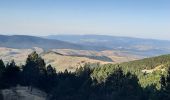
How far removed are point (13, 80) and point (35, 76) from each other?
952 cm

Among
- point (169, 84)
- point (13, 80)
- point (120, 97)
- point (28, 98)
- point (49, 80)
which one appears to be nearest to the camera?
point (169, 84)

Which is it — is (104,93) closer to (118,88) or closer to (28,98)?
(118,88)

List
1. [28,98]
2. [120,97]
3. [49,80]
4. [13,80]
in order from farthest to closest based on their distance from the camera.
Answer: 1. [49,80]
2. [13,80]
3. [28,98]
4. [120,97]

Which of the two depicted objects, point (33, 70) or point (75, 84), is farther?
point (33, 70)

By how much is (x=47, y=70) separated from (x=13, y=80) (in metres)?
18.5

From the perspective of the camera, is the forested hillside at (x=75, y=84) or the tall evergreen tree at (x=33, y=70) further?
the tall evergreen tree at (x=33, y=70)

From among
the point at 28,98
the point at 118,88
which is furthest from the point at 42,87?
the point at 118,88

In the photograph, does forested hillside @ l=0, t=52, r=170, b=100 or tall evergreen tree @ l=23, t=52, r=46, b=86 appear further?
tall evergreen tree @ l=23, t=52, r=46, b=86

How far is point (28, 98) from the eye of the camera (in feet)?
370

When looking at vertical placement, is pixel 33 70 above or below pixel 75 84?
above

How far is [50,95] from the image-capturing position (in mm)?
126312

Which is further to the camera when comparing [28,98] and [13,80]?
[13,80]

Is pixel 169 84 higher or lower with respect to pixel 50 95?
higher

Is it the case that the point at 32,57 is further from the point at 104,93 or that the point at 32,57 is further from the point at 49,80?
the point at 104,93
